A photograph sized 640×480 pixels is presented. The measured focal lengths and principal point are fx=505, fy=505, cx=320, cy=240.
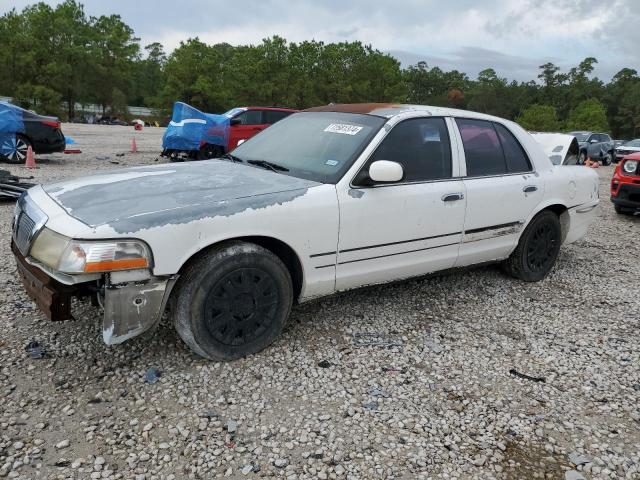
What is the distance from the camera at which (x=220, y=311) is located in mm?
3045

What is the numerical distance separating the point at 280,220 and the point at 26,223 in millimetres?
1531

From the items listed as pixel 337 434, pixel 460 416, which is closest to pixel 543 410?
pixel 460 416

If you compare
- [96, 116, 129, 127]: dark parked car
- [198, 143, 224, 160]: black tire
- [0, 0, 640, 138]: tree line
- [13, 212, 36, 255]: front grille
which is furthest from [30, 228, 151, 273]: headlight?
[96, 116, 129, 127]: dark parked car

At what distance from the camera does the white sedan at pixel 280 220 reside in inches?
108

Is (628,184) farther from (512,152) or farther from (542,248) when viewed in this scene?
(512,152)

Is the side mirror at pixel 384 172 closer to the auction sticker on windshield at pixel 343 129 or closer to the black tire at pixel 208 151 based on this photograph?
the auction sticker on windshield at pixel 343 129

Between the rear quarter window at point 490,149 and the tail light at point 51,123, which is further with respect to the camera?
the tail light at point 51,123

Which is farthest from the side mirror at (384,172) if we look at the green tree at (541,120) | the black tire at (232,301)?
the green tree at (541,120)

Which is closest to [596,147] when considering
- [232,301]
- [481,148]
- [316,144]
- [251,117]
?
[251,117]

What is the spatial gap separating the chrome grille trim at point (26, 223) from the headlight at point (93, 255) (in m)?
0.20

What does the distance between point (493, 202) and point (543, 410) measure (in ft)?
6.08

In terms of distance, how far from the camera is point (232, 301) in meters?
3.07

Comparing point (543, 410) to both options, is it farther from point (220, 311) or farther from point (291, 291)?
point (220, 311)

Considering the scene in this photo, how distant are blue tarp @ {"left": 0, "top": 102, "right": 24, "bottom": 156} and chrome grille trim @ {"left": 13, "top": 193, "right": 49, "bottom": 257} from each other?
9330 millimetres
